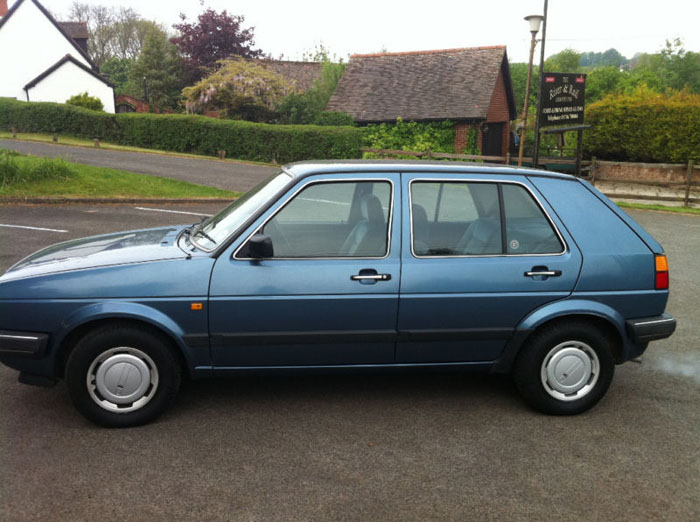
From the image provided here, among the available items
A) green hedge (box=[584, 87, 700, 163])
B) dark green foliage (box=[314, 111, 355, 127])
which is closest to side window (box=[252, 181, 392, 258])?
green hedge (box=[584, 87, 700, 163])

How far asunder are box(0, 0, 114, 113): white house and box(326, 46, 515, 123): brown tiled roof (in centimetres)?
2294

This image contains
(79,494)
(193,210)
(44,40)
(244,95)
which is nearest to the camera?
(79,494)

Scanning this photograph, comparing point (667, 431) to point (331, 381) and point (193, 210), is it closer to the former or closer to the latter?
point (331, 381)

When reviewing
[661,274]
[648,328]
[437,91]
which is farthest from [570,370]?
[437,91]

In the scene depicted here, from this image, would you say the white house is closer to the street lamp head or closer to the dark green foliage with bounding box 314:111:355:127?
the dark green foliage with bounding box 314:111:355:127

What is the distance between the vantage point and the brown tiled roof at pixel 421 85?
32.8 metres

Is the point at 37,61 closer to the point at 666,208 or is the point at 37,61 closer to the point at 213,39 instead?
the point at 213,39

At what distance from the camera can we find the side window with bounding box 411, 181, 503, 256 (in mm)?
4316

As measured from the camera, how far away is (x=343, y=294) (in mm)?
4117

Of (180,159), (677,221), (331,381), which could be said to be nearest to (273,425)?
(331,381)

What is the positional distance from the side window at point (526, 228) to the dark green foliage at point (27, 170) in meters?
13.1

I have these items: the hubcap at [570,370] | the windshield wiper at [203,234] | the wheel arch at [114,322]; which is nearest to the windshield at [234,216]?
the windshield wiper at [203,234]

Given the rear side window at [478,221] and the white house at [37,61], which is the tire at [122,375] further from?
the white house at [37,61]

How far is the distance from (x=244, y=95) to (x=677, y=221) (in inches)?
964
